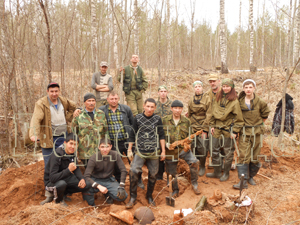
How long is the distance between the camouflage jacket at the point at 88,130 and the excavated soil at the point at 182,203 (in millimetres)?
931

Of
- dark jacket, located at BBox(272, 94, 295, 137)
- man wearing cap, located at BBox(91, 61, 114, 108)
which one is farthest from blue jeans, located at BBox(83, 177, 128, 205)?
dark jacket, located at BBox(272, 94, 295, 137)

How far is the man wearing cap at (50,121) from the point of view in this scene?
3.70m

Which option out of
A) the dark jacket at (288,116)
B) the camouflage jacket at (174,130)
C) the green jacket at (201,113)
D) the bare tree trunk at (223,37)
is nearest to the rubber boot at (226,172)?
the green jacket at (201,113)

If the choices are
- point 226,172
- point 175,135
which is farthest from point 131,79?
point 226,172

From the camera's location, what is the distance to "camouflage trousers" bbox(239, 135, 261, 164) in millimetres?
4113

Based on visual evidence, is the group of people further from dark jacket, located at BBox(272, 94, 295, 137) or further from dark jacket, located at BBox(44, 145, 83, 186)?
dark jacket, located at BBox(272, 94, 295, 137)

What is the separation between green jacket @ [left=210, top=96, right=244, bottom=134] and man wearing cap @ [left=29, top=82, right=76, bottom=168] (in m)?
2.95

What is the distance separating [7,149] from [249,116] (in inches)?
239

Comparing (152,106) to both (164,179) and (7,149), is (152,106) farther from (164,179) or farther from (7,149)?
(7,149)

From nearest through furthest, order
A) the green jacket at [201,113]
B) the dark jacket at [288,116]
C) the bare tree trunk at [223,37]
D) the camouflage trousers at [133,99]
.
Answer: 1. the green jacket at [201,113]
2. the camouflage trousers at [133,99]
3. the dark jacket at [288,116]
4. the bare tree trunk at [223,37]

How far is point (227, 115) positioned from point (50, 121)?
3.31m

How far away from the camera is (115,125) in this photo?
4.05 m

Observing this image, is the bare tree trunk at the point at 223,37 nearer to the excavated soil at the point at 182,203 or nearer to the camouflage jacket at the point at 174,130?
the excavated soil at the point at 182,203

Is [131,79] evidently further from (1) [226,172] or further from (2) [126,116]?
(1) [226,172]
